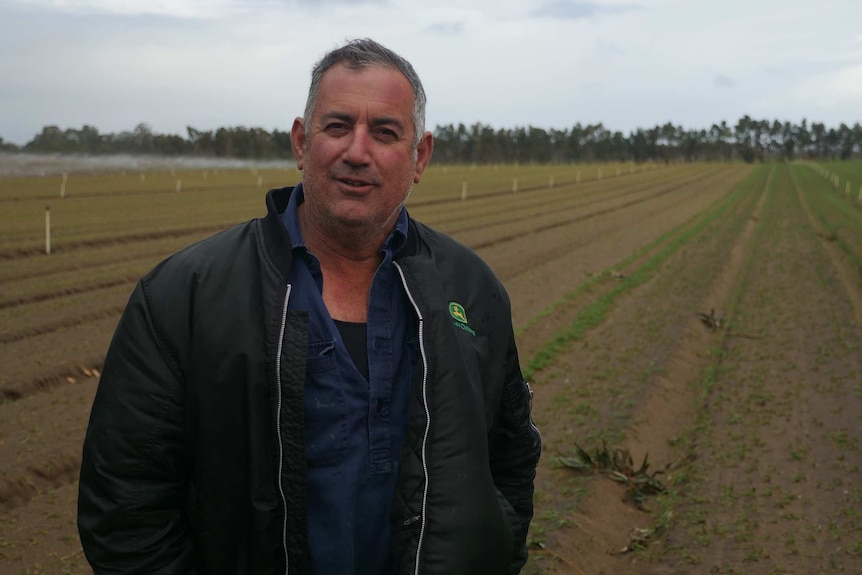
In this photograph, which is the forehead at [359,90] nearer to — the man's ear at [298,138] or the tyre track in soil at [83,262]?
the man's ear at [298,138]

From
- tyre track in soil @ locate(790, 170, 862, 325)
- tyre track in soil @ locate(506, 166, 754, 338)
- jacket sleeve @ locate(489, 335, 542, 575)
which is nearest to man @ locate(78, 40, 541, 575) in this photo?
jacket sleeve @ locate(489, 335, 542, 575)

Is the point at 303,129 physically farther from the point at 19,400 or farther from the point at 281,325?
the point at 19,400

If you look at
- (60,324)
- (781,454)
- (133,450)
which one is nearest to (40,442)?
(60,324)

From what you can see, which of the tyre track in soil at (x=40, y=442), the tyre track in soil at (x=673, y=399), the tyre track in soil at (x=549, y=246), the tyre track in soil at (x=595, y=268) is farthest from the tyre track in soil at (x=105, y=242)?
the tyre track in soil at (x=673, y=399)

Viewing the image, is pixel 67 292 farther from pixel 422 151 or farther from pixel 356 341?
pixel 356 341

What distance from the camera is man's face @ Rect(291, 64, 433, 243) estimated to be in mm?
1919

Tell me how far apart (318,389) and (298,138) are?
68 cm

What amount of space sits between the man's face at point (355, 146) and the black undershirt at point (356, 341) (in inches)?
9.4

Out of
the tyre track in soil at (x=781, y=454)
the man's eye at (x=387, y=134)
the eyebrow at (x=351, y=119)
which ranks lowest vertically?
the tyre track in soil at (x=781, y=454)

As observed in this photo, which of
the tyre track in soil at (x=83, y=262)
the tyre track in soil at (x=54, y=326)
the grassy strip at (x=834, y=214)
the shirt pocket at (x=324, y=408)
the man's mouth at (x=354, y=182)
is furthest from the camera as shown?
the grassy strip at (x=834, y=214)

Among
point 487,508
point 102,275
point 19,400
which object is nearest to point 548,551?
point 487,508

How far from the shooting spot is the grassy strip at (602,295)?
9.42 m

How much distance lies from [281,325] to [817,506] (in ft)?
16.5

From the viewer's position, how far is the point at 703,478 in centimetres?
602
